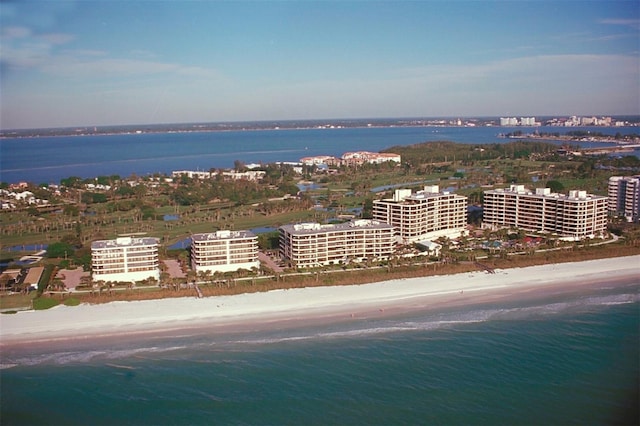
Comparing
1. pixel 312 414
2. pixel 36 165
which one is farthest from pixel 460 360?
pixel 36 165

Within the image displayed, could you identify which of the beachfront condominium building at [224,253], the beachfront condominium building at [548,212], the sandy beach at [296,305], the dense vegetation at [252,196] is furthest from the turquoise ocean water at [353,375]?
the beachfront condominium building at [548,212]

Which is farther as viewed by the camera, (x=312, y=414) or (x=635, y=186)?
(x=635, y=186)

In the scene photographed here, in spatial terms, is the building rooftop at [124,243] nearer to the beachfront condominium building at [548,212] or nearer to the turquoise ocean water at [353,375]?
the turquoise ocean water at [353,375]

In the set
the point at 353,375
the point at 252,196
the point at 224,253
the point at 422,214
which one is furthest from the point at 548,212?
the point at 252,196

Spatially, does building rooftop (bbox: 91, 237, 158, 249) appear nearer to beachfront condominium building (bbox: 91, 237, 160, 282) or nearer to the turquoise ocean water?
beachfront condominium building (bbox: 91, 237, 160, 282)

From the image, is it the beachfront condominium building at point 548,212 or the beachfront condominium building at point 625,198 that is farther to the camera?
the beachfront condominium building at point 625,198

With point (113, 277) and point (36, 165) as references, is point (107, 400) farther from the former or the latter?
point (36, 165)
